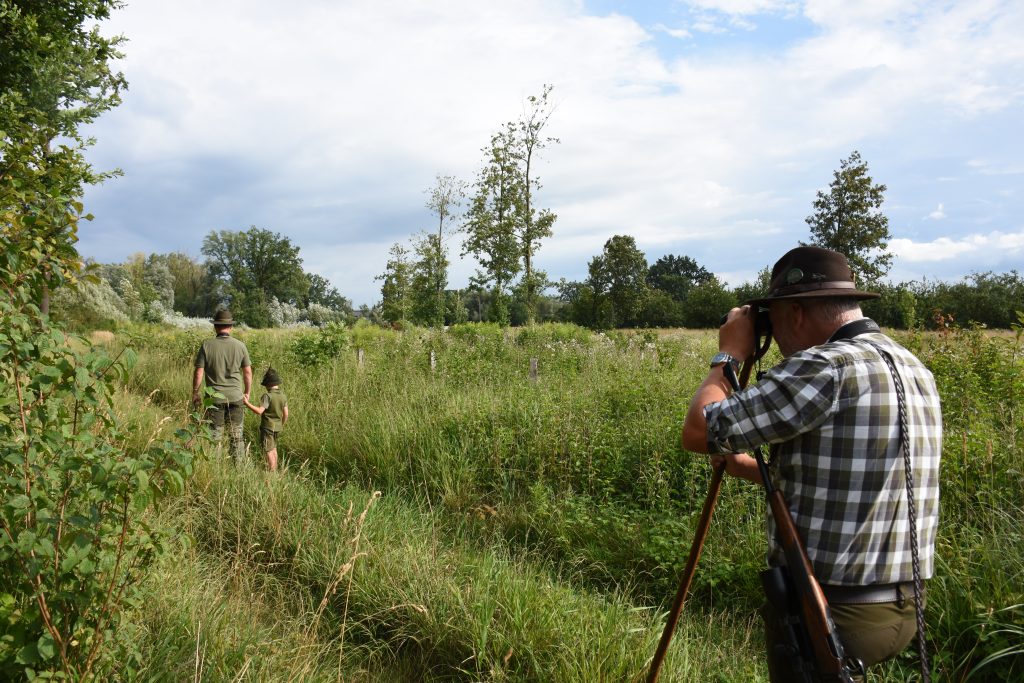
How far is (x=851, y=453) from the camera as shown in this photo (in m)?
1.98

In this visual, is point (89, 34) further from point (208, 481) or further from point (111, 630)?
point (111, 630)

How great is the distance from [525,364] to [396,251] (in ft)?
80.5

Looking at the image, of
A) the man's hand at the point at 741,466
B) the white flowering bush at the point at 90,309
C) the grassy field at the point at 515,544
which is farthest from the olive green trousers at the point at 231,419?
the white flowering bush at the point at 90,309

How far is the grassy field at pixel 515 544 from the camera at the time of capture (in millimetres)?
3570

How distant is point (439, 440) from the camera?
291 inches

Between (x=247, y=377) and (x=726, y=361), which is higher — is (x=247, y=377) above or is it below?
below

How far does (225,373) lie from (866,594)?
7951mm

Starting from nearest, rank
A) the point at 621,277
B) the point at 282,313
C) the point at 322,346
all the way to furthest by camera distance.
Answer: the point at 322,346
the point at 621,277
the point at 282,313

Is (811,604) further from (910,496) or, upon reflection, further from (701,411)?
(701,411)

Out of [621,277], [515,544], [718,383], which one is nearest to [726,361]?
[718,383]

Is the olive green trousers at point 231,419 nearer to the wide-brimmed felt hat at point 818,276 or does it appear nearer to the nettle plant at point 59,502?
the nettle plant at point 59,502

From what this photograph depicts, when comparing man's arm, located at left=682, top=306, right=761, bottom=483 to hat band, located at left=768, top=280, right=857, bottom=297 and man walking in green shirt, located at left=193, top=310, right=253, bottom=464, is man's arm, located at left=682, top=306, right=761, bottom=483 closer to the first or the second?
hat band, located at left=768, top=280, right=857, bottom=297

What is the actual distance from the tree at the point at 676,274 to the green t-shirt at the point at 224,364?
88193 mm

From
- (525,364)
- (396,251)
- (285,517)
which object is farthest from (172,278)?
(285,517)
